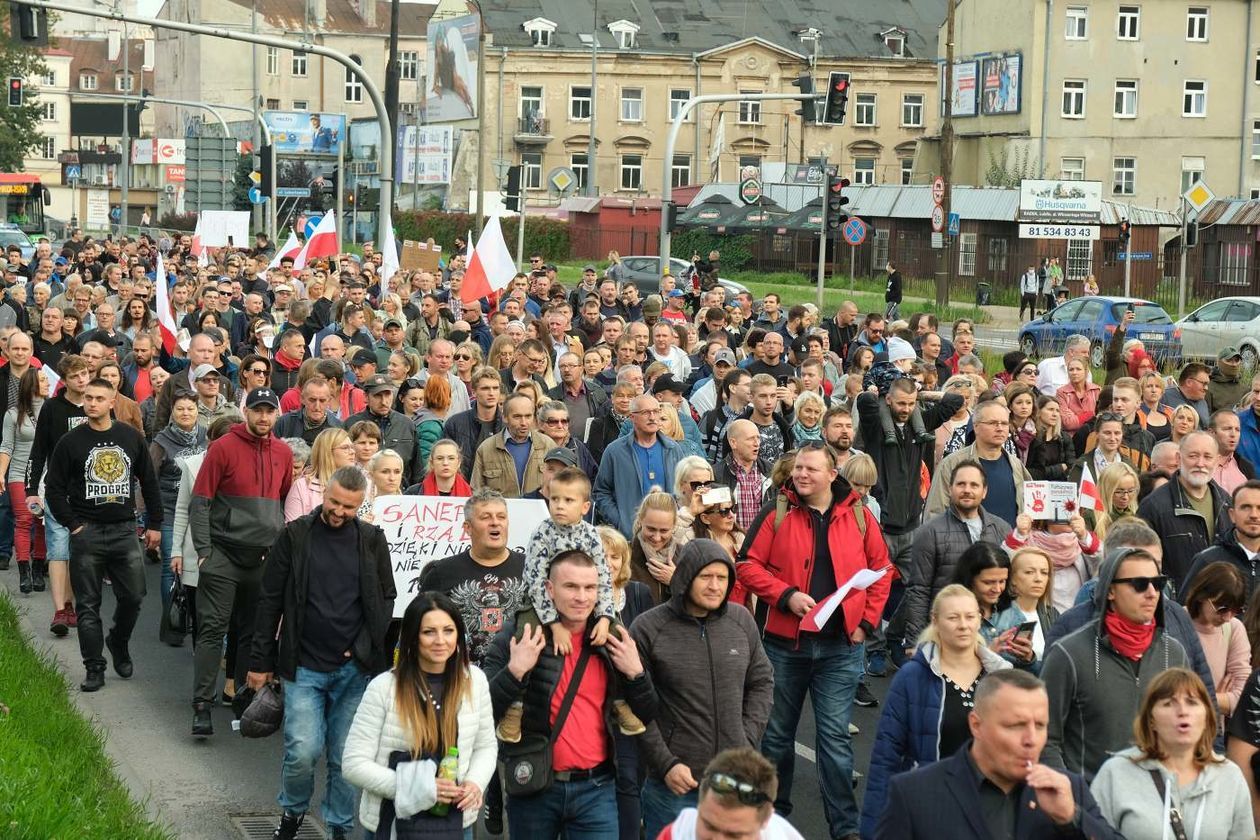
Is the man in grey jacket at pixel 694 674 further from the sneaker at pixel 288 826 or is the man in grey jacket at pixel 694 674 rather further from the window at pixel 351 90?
Result: the window at pixel 351 90

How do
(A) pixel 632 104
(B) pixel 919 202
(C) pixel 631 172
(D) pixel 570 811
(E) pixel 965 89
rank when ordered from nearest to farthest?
(D) pixel 570 811 → (B) pixel 919 202 → (E) pixel 965 89 → (A) pixel 632 104 → (C) pixel 631 172

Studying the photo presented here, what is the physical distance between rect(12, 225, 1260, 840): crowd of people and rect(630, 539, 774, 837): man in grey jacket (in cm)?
1

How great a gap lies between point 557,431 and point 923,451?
2425mm

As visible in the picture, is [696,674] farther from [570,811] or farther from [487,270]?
[487,270]

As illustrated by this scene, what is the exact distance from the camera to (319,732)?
844cm

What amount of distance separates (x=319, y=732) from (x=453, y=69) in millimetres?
75239

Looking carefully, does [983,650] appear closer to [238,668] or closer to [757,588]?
[757,588]

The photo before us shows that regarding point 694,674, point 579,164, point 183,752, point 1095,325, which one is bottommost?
point 183,752

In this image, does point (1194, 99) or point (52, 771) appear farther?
point (1194, 99)

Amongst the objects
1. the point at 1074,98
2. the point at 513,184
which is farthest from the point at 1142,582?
the point at 1074,98

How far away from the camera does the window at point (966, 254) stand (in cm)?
6078

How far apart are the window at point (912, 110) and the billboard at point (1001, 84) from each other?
1714 cm

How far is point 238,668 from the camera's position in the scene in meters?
10.9

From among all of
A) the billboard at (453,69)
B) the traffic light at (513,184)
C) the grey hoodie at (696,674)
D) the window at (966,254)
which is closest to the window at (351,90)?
the billboard at (453,69)
